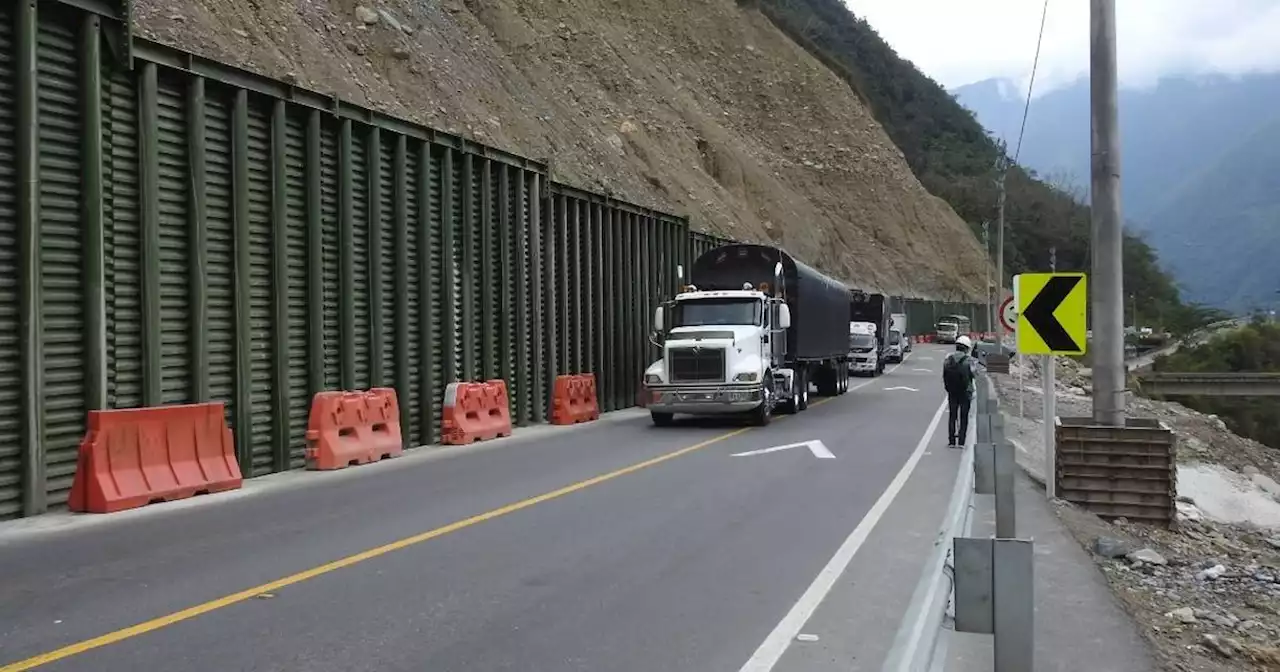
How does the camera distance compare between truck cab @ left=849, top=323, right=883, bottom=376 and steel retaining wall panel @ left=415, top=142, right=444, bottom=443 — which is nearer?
steel retaining wall panel @ left=415, top=142, right=444, bottom=443

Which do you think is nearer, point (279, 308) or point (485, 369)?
point (279, 308)

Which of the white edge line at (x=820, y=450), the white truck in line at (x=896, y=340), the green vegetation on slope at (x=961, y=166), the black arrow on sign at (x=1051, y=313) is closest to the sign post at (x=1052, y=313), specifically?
the black arrow on sign at (x=1051, y=313)

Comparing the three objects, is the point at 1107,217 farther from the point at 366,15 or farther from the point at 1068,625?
the point at 366,15

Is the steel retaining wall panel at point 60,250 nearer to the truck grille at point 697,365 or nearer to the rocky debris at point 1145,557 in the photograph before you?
the rocky debris at point 1145,557

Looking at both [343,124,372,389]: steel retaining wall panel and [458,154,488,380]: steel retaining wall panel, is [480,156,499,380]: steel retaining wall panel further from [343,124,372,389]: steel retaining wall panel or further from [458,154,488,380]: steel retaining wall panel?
[343,124,372,389]: steel retaining wall panel

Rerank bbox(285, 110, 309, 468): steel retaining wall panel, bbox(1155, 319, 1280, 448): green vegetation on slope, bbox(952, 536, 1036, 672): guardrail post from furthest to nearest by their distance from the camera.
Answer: bbox(1155, 319, 1280, 448): green vegetation on slope
bbox(285, 110, 309, 468): steel retaining wall panel
bbox(952, 536, 1036, 672): guardrail post

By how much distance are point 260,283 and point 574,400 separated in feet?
30.6

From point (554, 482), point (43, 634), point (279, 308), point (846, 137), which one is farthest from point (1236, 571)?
point (846, 137)

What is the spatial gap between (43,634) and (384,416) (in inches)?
379

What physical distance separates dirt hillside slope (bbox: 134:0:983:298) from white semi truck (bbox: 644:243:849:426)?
430 inches

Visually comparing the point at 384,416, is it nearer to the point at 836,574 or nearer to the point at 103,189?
the point at 103,189

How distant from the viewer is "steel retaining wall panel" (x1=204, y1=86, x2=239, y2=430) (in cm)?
1345

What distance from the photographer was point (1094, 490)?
1219 cm

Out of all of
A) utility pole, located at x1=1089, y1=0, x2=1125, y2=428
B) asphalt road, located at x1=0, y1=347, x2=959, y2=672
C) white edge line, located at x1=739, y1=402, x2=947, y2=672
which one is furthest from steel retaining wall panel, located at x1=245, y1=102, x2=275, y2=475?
utility pole, located at x1=1089, y1=0, x2=1125, y2=428
